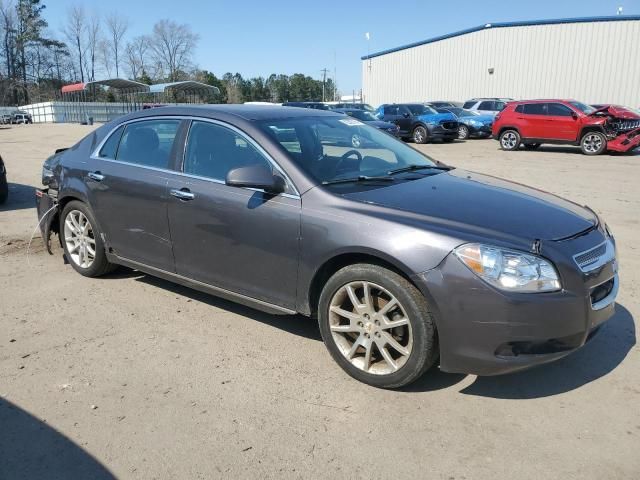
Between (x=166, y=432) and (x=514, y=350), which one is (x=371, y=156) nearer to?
(x=514, y=350)

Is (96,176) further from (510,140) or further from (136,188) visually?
(510,140)

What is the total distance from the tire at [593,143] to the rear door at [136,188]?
17.0m

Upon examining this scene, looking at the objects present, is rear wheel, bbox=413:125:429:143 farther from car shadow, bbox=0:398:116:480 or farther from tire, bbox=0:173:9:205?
car shadow, bbox=0:398:116:480

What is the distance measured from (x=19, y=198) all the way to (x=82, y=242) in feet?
18.4

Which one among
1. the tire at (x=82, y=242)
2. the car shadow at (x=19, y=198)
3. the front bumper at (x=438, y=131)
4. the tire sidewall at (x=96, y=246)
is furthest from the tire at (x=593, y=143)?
the tire sidewall at (x=96, y=246)

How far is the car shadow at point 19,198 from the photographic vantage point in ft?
29.9

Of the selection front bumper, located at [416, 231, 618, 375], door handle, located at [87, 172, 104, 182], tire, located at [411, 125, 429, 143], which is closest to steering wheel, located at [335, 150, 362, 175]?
front bumper, located at [416, 231, 618, 375]

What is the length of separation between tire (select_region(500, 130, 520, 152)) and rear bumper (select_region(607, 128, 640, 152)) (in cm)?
320

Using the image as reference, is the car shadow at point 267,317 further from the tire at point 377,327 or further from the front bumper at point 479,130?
the front bumper at point 479,130

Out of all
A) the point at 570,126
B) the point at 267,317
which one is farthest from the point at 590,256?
the point at 570,126

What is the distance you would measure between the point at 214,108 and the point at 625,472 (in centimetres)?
361

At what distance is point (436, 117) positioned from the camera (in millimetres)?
23391

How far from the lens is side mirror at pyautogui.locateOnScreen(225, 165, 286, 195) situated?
361 cm

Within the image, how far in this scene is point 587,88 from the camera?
3509 cm
